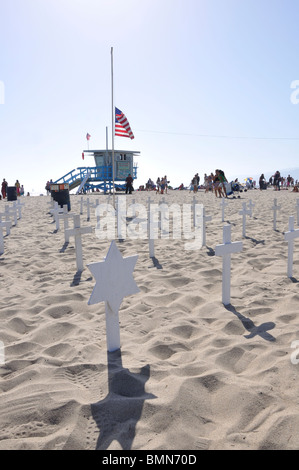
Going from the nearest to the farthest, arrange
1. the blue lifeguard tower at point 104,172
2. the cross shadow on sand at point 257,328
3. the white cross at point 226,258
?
the cross shadow on sand at point 257,328 → the white cross at point 226,258 → the blue lifeguard tower at point 104,172

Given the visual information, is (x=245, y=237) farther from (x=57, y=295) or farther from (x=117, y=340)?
(x=117, y=340)

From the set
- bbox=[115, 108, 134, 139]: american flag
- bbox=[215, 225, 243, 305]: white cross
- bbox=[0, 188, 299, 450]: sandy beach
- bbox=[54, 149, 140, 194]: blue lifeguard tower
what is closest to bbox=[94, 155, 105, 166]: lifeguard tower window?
bbox=[54, 149, 140, 194]: blue lifeguard tower

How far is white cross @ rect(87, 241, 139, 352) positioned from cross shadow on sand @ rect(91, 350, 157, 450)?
1.09 ft

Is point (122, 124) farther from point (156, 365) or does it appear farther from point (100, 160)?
point (100, 160)

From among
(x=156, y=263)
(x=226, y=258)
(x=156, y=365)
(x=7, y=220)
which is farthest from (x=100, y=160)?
(x=156, y=365)

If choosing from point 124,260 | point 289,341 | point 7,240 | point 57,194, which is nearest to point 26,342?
point 124,260

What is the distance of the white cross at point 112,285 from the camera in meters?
3.00

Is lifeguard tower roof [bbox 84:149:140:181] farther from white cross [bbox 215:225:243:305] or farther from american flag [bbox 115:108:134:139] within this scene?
white cross [bbox 215:225:243:305]

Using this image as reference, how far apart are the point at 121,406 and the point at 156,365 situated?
60cm

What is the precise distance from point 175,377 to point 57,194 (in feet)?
41.9

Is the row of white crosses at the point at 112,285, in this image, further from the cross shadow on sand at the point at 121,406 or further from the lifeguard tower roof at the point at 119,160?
the lifeguard tower roof at the point at 119,160

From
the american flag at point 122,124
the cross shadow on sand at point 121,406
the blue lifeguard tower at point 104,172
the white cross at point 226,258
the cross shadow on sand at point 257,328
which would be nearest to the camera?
the cross shadow on sand at point 121,406

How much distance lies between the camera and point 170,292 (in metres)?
4.67

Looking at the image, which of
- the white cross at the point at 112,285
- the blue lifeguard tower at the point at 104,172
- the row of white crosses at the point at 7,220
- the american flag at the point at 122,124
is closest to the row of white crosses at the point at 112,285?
the white cross at the point at 112,285
